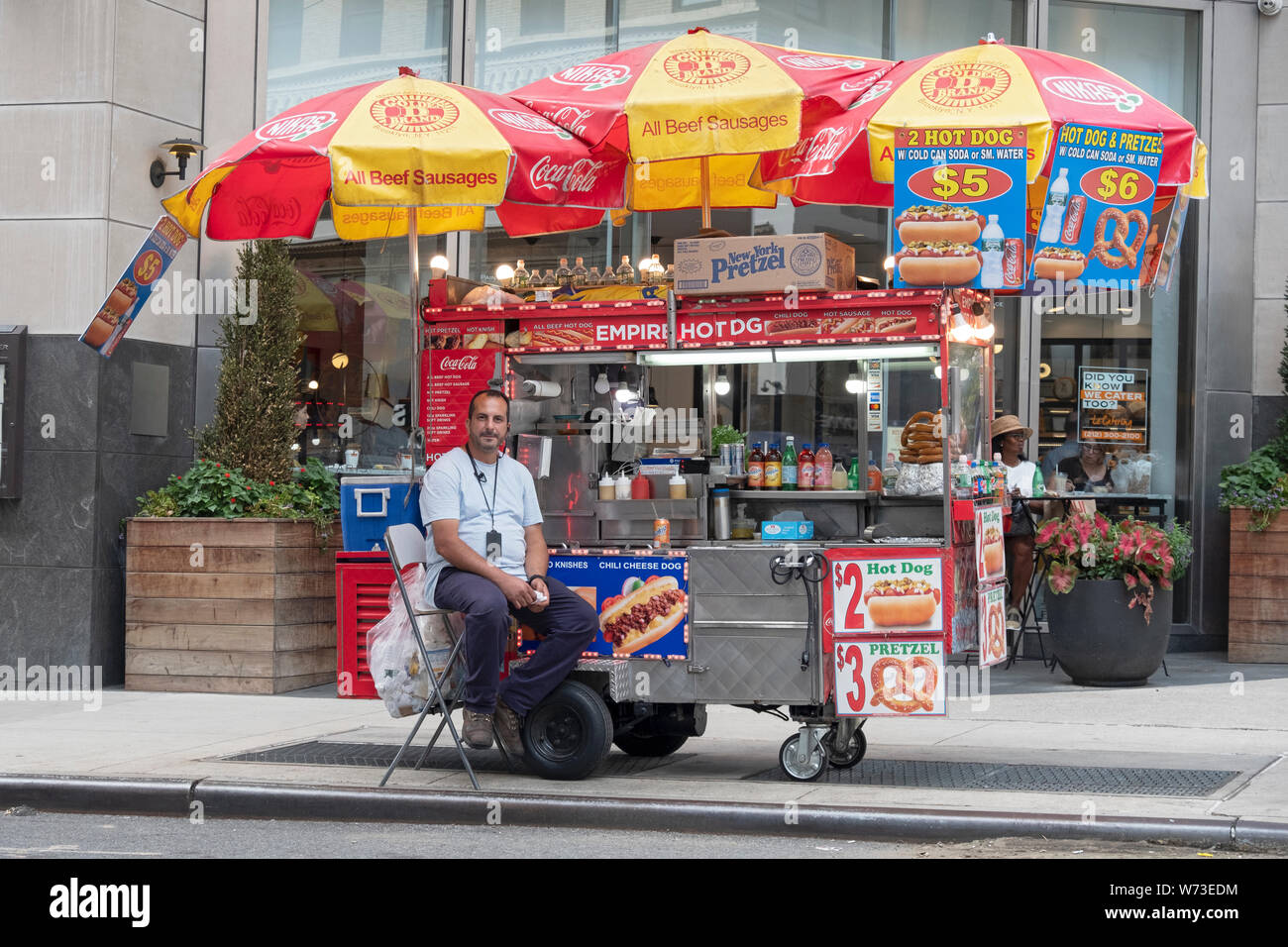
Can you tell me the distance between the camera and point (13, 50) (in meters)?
11.6

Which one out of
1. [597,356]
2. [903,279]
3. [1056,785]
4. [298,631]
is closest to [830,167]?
[903,279]

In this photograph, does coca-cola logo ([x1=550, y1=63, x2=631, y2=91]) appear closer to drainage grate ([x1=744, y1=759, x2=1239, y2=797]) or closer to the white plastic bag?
the white plastic bag

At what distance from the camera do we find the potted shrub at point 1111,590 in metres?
10.4

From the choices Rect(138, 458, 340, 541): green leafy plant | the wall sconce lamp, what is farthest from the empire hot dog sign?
the wall sconce lamp

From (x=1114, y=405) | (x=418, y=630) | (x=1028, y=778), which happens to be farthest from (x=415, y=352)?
(x=1114, y=405)

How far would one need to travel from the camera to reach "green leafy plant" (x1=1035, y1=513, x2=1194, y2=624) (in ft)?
34.0

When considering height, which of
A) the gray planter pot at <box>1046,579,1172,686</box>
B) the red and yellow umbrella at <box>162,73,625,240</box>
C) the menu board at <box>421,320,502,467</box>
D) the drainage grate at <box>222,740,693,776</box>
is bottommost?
the drainage grate at <box>222,740,693,776</box>

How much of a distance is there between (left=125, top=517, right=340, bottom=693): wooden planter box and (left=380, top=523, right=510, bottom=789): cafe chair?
129 inches

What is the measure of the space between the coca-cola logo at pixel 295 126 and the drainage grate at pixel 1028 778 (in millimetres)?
Answer: 4006

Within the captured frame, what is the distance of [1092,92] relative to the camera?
7812 millimetres

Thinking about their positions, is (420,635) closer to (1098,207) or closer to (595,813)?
(595,813)
